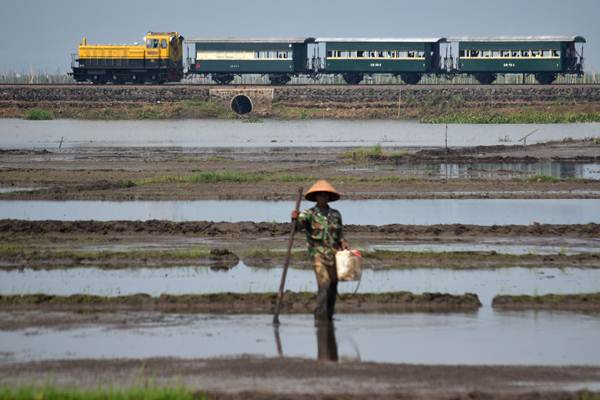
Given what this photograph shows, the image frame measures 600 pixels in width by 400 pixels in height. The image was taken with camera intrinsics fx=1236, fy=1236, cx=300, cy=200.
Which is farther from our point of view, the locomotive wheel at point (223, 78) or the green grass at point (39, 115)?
the locomotive wheel at point (223, 78)

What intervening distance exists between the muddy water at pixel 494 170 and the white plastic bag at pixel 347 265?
2151 centimetres

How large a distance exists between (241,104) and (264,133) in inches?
627

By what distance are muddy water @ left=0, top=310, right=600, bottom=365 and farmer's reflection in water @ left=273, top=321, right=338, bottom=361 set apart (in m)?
0.01

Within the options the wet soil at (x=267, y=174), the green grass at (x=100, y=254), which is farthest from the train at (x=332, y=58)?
the green grass at (x=100, y=254)

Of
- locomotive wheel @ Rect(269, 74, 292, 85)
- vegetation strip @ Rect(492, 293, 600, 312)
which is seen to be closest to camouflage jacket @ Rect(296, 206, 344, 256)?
vegetation strip @ Rect(492, 293, 600, 312)

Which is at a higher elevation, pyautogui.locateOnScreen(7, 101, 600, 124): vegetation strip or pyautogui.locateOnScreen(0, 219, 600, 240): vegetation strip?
pyautogui.locateOnScreen(7, 101, 600, 124): vegetation strip

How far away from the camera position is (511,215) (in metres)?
27.0

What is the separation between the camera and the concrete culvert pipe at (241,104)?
76250 millimetres

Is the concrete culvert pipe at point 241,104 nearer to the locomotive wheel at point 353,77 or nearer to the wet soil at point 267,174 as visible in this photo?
the locomotive wheel at point 353,77

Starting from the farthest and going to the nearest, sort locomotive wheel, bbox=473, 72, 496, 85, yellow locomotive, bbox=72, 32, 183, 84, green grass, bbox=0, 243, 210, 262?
locomotive wheel, bbox=473, 72, 496, 85 → yellow locomotive, bbox=72, 32, 183, 84 → green grass, bbox=0, 243, 210, 262

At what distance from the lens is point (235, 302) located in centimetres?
1634

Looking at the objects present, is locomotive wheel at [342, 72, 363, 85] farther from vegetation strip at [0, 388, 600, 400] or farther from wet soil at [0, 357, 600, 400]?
vegetation strip at [0, 388, 600, 400]

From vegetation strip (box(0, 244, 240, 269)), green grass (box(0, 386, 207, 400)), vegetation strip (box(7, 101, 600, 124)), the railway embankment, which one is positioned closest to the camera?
green grass (box(0, 386, 207, 400))

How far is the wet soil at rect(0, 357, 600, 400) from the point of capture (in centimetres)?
1143
